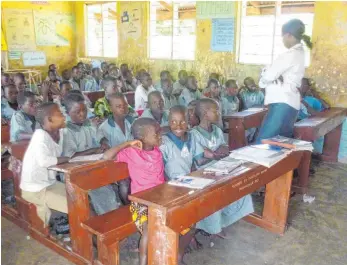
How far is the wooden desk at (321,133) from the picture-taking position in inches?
150

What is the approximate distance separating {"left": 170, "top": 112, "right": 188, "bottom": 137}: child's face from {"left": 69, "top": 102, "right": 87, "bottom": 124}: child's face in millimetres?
876

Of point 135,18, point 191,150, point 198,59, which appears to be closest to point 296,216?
point 191,150

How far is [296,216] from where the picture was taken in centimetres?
329

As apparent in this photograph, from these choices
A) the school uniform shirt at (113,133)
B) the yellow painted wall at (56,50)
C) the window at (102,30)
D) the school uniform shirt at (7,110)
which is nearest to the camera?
the school uniform shirt at (113,133)

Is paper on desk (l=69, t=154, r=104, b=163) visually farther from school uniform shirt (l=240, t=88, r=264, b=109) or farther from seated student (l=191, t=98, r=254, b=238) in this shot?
school uniform shirt (l=240, t=88, r=264, b=109)

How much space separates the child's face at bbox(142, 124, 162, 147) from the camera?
229 cm

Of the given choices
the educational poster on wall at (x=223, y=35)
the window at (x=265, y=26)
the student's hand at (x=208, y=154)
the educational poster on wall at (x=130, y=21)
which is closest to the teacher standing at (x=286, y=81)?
the student's hand at (x=208, y=154)

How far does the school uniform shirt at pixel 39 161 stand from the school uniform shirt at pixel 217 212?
0.99m

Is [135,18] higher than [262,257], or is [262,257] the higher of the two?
[135,18]

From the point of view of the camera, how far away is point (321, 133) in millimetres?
4113

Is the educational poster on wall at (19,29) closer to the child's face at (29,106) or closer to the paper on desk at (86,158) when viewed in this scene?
the child's face at (29,106)

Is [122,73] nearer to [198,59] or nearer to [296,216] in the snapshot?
[198,59]

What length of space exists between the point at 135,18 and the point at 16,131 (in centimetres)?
543

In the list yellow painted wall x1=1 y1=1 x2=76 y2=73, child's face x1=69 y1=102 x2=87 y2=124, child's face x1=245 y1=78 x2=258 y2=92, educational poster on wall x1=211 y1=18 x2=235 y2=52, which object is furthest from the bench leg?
yellow painted wall x1=1 y1=1 x2=76 y2=73
